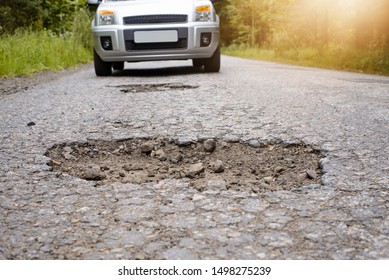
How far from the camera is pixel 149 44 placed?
5840 millimetres

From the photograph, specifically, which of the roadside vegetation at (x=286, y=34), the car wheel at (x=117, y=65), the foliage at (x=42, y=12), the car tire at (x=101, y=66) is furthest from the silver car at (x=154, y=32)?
the foliage at (x=42, y=12)

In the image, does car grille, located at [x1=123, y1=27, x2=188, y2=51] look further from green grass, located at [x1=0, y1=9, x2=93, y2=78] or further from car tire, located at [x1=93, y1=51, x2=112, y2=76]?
green grass, located at [x1=0, y1=9, x2=93, y2=78]

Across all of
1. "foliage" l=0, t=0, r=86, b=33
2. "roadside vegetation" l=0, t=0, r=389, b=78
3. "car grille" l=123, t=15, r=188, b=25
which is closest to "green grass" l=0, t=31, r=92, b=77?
"roadside vegetation" l=0, t=0, r=389, b=78

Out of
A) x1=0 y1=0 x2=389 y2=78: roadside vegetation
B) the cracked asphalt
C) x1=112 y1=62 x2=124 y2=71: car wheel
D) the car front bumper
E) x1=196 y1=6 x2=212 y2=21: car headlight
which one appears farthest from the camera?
x1=0 y1=0 x2=389 y2=78: roadside vegetation

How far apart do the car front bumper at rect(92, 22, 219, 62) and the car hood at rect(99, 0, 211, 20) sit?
0.20 metres

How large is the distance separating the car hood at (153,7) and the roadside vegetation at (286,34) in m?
1.75

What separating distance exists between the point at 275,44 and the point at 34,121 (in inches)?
587

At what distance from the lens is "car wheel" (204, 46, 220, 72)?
247 inches

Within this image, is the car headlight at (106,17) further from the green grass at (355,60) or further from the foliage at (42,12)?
the foliage at (42,12)

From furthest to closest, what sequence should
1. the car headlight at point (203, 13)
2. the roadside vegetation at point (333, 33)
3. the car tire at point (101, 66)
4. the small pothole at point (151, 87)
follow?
the roadside vegetation at point (333, 33)
the car tire at point (101, 66)
the car headlight at point (203, 13)
the small pothole at point (151, 87)

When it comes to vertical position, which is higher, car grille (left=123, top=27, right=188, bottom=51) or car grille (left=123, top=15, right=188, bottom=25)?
car grille (left=123, top=15, right=188, bottom=25)

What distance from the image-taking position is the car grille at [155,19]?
584 centimetres

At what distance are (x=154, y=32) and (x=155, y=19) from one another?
21cm
